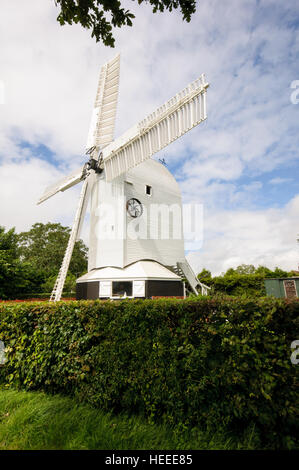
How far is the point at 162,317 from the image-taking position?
→ 3.01m

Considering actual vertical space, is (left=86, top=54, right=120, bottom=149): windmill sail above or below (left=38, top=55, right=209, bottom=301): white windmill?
above

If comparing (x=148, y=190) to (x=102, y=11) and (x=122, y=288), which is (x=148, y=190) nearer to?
(x=122, y=288)

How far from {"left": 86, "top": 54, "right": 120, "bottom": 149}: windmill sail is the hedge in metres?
15.0

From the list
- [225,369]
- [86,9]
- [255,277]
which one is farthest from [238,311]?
[255,277]

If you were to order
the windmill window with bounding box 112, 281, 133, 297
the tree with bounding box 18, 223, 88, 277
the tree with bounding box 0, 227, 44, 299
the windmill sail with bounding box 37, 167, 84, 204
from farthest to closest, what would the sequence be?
the tree with bounding box 18, 223, 88, 277 → the windmill sail with bounding box 37, 167, 84, 204 → the tree with bounding box 0, 227, 44, 299 → the windmill window with bounding box 112, 281, 133, 297

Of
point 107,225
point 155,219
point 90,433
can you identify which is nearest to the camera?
point 90,433

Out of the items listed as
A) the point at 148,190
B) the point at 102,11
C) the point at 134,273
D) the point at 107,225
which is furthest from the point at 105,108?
the point at 102,11

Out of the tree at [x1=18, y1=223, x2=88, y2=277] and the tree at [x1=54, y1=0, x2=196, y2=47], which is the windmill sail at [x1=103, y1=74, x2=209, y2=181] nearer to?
the tree at [x1=54, y1=0, x2=196, y2=47]

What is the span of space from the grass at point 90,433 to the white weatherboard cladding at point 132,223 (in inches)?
445

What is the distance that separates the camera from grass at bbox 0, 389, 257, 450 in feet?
7.77

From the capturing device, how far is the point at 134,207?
15.4 meters

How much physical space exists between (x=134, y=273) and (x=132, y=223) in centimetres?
312

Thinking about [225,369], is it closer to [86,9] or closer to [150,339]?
[150,339]

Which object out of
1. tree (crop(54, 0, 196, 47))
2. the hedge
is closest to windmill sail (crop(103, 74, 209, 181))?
tree (crop(54, 0, 196, 47))
